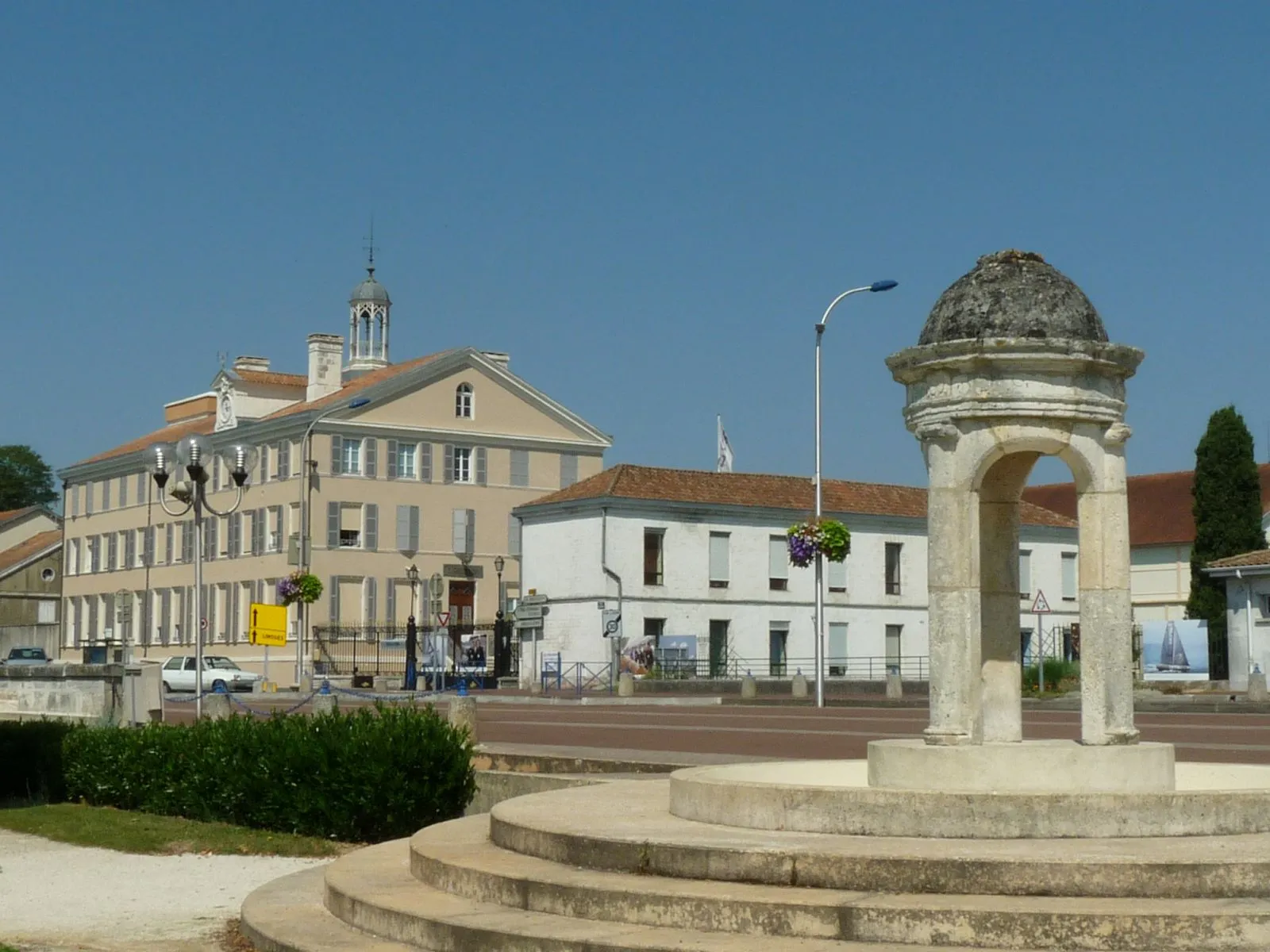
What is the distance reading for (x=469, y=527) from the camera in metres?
72.5

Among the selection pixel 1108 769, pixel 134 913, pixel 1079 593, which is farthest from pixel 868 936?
pixel 134 913

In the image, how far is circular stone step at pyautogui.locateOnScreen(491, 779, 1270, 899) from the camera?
28.7ft

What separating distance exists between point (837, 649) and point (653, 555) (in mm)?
7581

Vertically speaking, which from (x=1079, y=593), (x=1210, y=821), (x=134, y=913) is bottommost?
(x=134, y=913)

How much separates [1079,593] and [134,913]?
692 cm

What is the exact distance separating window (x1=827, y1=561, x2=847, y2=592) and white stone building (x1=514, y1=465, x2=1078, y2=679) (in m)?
0.06

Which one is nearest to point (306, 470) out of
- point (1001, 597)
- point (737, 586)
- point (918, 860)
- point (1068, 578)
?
point (737, 586)

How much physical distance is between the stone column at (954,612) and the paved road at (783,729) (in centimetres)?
870

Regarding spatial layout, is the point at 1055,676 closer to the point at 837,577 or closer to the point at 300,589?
the point at 837,577

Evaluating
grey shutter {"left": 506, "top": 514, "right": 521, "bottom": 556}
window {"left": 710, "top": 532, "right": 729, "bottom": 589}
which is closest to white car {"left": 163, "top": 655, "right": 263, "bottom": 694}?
window {"left": 710, "top": 532, "right": 729, "bottom": 589}

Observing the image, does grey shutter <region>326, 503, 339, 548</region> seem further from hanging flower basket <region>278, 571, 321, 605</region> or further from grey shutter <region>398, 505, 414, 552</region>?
hanging flower basket <region>278, 571, 321, 605</region>

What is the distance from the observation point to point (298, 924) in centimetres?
1070

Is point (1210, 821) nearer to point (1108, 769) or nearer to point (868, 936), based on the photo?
point (1108, 769)

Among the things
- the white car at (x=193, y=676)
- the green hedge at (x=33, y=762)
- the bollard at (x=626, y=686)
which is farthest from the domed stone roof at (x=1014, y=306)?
the white car at (x=193, y=676)
